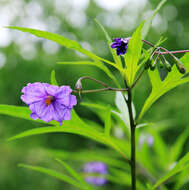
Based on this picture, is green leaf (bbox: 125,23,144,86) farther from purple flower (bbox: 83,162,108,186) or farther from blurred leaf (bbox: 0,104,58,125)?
purple flower (bbox: 83,162,108,186)

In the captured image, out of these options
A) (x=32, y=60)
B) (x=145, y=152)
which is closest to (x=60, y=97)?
(x=145, y=152)

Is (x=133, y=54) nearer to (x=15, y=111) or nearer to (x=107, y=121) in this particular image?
(x=107, y=121)

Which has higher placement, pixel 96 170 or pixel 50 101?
pixel 96 170

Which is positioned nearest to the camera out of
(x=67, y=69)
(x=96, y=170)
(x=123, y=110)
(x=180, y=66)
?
(x=180, y=66)

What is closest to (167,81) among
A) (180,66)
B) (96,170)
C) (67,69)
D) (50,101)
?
(180,66)

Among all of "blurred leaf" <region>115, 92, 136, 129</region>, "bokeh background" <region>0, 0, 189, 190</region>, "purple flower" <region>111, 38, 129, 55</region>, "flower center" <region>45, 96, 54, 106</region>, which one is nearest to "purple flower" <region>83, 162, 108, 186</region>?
"bokeh background" <region>0, 0, 189, 190</region>

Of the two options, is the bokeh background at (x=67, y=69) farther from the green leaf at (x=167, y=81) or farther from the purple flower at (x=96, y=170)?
the green leaf at (x=167, y=81)
